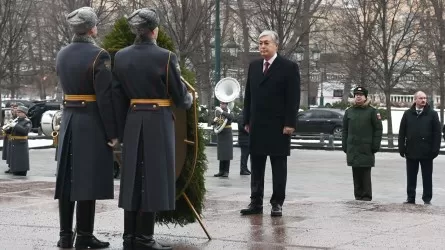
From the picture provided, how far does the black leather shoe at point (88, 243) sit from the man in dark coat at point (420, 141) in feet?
24.0

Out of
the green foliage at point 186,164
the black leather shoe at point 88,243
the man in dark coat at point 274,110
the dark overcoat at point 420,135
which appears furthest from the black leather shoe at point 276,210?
the dark overcoat at point 420,135

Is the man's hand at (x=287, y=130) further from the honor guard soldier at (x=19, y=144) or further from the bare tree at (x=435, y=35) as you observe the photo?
the bare tree at (x=435, y=35)

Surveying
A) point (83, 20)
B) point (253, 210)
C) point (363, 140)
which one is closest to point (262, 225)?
point (253, 210)

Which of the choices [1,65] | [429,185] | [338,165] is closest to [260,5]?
[1,65]

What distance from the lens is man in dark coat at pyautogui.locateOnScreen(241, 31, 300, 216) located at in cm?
1004

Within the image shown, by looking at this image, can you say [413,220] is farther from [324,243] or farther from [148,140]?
[148,140]

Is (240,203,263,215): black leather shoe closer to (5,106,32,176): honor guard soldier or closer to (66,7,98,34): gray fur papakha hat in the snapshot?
(66,7,98,34): gray fur papakha hat

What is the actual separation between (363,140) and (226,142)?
7389 mm

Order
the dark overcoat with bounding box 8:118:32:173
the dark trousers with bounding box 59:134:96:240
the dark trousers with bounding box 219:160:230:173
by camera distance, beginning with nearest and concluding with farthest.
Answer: the dark trousers with bounding box 59:134:96:240, the dark overcoat with bounding box 8:118:32:173, the dark trousers with bounding box 219:160:230:173

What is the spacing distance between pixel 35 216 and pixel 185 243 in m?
2.38

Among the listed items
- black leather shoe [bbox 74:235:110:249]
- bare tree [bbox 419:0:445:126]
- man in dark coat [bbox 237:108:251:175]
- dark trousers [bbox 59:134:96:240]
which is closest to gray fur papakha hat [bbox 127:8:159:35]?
dark trousers [bbox 59:134:96:240]

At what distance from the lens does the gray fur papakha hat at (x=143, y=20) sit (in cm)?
768

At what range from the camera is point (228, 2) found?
4866cm

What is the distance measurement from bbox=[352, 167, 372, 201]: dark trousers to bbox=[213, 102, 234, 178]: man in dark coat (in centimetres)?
690
